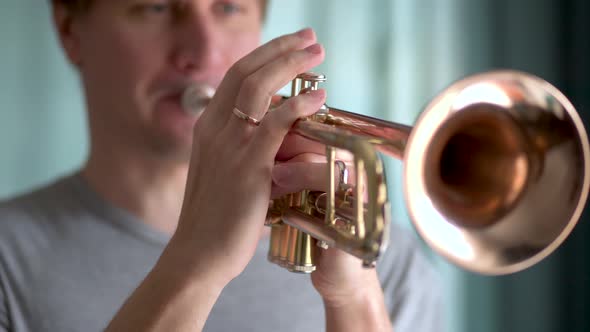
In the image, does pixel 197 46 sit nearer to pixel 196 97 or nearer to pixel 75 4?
pixel 196 97

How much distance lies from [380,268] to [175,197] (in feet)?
1.37

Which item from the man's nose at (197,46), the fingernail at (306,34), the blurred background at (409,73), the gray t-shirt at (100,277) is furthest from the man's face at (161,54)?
the blurred background at (409,73)

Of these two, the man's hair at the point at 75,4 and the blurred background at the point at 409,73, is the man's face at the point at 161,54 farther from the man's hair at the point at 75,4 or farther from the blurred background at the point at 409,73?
the blurred background at the point at 409,73

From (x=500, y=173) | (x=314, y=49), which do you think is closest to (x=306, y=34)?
(x=314, y=49)

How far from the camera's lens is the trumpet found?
27.0 inches

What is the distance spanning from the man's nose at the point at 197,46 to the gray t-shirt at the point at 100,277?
0.30 m

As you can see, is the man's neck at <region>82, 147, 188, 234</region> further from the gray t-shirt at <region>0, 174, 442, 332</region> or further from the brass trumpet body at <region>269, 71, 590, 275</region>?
the brass trumpet body at <region>269, 71, 590, 275</region>

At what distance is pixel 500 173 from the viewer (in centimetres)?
77

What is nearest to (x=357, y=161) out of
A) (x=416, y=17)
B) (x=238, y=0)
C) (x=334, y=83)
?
(x=238, y=0)

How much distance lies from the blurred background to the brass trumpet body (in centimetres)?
133

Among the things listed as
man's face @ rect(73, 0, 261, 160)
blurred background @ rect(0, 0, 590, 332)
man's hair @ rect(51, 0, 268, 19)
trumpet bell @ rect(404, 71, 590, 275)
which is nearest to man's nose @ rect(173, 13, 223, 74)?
man's face @ rect(73, 0, 261, 160)

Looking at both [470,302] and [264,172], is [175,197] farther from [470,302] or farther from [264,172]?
[470,302]

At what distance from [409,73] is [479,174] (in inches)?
60.1

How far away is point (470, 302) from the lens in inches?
92.7
